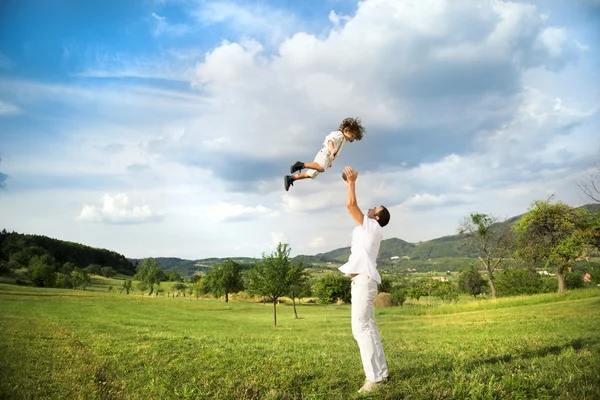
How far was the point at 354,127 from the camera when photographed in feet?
23.9

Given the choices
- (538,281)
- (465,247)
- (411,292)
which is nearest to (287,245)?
(465,247)

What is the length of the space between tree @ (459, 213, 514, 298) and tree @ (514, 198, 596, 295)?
8.01 meters

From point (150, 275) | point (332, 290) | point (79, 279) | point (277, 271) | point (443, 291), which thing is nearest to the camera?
point (277, 271)

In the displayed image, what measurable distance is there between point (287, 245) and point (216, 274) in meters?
53.6

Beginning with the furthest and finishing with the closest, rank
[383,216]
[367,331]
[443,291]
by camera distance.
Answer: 1. [443,291]
2. [383,216]
3. [367,331]

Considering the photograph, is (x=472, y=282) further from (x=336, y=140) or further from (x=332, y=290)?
(x=336, y=140)

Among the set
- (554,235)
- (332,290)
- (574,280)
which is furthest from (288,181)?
(574,280)

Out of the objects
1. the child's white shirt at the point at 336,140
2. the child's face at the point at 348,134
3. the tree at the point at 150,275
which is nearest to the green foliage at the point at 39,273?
the tree at the point at 150,275

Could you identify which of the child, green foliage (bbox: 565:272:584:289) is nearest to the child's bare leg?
the child

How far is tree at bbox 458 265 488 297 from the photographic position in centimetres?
10153

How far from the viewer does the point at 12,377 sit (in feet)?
26.4

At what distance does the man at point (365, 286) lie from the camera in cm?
611

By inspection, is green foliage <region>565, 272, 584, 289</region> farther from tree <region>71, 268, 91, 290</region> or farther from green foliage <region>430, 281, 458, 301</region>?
tree <region>71, 268, 91, 290</region>

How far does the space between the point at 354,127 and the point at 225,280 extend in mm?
82510
